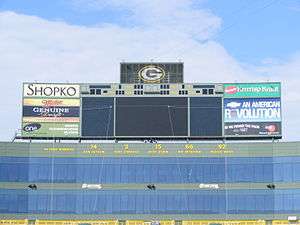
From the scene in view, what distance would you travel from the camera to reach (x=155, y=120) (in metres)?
150

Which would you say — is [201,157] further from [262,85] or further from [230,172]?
[262,85]

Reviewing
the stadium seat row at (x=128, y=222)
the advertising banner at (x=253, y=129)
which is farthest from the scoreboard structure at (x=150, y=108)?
the stadium seat row at (x=128, y=222)

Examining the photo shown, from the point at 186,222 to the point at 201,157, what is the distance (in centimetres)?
1011

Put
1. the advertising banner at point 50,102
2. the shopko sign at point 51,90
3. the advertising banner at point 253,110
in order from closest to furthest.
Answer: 1. the advertising banner at point 253,110
2. the advertising banner at point 50,102
3. the shopko sign at point 51,90

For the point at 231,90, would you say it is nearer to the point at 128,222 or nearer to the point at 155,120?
the point at 155,120

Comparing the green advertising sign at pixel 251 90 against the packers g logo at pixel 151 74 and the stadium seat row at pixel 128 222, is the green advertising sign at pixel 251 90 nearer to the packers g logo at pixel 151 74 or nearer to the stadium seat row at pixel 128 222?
the packers g logo at pixel 151 74

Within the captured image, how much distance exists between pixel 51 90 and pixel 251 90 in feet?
99.6

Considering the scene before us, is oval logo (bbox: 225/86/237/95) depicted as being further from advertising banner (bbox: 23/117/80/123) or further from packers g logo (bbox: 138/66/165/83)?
advertising banner (bbox: 23/117/80/123)

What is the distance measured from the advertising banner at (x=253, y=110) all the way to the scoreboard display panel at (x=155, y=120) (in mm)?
6626

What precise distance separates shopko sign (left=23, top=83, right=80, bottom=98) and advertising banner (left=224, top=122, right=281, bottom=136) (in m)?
23.8

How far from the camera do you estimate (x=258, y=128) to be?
5846 inches

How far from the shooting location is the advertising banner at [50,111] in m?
150

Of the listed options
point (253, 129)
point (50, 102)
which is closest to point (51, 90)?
point (50, 102)

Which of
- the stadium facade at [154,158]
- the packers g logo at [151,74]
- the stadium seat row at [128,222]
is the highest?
the packers g logo at [151,74]
